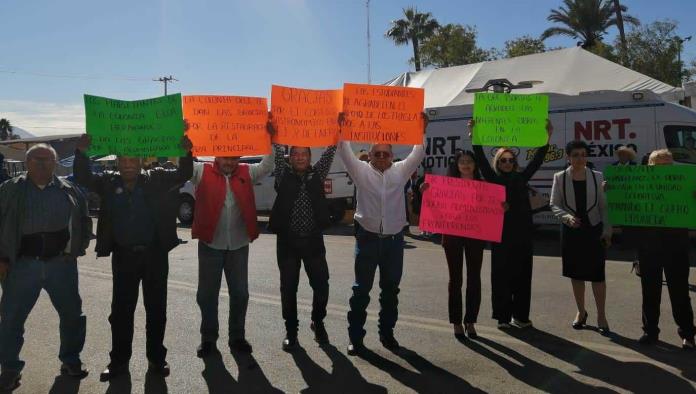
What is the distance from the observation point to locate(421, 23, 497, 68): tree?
36.1 m

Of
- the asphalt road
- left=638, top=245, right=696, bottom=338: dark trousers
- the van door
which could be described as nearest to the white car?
the van door

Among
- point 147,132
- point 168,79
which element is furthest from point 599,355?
point 168,79

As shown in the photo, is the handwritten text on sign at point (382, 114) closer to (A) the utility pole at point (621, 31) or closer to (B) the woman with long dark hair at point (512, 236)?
(B) the woman with long dark hair at point (512, 236)

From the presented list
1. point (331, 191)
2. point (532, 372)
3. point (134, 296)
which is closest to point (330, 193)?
point (331, 191)

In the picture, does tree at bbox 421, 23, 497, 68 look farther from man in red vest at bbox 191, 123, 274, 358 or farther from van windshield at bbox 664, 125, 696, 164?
man in red vest at bbox 191, 123, 274, 358

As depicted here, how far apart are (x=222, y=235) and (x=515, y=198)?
270 cm

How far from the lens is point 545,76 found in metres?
20.6

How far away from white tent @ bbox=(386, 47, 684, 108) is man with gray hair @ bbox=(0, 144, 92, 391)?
628 inches

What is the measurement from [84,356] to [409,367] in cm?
274

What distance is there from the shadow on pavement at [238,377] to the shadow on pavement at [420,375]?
2.95 ft

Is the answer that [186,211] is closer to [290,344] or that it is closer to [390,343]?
[290,344]

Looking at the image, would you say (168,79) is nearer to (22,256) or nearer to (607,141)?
(607,141)

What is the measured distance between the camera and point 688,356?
473cm

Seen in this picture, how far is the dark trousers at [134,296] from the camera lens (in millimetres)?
4430
